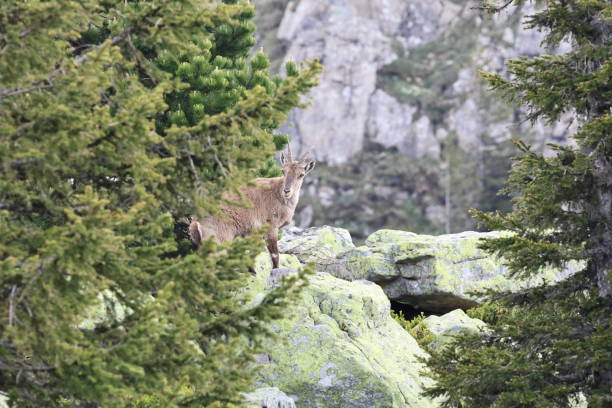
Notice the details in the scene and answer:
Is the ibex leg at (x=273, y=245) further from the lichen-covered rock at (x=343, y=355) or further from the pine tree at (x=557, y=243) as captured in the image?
the pine tree at (x=557, y=243)

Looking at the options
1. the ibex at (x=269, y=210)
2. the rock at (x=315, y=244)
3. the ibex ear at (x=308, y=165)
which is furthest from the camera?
the rock at (x=315, y=244)

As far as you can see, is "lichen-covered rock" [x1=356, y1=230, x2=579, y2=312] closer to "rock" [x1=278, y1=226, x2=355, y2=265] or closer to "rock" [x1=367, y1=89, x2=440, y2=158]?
"rock" [x1=278, y1=226, x2=355, y2=265]

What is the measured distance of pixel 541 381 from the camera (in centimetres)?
905

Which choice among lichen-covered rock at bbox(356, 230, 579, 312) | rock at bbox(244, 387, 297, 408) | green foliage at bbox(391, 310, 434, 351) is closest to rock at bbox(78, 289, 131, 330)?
rock at bbox(244, 387, 297, 408)

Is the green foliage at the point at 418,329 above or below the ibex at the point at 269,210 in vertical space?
below

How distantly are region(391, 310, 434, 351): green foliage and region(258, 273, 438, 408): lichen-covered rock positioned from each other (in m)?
1.13

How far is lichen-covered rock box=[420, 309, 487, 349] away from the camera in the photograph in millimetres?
14711

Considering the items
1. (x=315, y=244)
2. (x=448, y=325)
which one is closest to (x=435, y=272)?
(x=448, y=325)

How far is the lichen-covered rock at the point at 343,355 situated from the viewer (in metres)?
11.6

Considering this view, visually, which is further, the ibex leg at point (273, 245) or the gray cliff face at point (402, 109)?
the gray cliff face at point (402, 109)

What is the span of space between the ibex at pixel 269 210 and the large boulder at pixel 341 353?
880 millimetres

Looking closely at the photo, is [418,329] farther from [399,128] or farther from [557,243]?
[399,128]

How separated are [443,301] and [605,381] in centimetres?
884

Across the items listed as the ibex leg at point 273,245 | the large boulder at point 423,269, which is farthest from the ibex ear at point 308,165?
the large boulder at point 423,269
